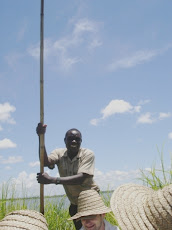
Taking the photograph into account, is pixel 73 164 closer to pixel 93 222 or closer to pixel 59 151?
pixel 59 151

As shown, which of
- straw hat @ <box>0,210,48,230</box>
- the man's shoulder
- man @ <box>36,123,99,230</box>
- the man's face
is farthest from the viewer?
the man's shoulder

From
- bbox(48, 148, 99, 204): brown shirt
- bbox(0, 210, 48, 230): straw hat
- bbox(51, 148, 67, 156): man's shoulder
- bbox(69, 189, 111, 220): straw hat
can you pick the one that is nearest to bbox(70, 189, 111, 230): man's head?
bbox(69, 189, 111, 220): straw hat

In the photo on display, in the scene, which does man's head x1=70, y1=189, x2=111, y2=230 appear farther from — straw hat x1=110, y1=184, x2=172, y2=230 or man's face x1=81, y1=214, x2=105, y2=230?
straw hat x1=110, y1=184, x2=172, y2=230

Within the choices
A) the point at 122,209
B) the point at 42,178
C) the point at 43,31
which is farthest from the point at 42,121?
the point at 122,209

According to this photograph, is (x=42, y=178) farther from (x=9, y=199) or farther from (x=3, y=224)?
(x=9, y=199)

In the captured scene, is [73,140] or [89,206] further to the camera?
[73,140]

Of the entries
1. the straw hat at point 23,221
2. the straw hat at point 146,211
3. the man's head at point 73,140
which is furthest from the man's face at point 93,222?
the man's head at point 73,140

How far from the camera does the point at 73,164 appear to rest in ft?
15.5

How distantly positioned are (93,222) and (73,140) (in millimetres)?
1320

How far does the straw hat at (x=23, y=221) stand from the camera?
3111mm

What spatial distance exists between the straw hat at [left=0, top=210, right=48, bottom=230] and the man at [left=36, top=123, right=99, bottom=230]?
950 millimetres

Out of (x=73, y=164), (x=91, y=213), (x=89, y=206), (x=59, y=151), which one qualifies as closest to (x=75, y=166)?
(x=73, y=164)

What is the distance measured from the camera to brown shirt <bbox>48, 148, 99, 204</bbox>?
461cm

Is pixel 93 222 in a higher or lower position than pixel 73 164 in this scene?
lower
